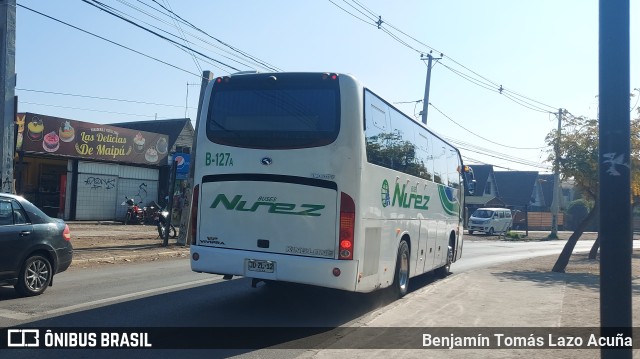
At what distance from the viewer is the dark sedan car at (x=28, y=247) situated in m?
9.36

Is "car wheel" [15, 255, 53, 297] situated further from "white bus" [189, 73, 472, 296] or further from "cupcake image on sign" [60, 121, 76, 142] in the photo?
"cupcake image on sign" [60, 121, 76, 142]

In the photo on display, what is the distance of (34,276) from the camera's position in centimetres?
988

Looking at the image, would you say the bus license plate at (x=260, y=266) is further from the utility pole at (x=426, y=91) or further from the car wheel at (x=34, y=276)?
the utility pole at (x=426, y=91)

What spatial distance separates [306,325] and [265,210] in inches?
67.8

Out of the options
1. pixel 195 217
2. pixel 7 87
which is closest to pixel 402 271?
pixel 195 217

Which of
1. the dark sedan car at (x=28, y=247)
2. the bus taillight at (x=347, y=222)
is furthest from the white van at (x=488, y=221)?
the bus taillight at (x=347, y=222)

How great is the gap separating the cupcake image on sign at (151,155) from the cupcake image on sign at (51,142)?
5490 mm

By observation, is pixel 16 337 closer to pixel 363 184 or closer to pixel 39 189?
pixel 363 184

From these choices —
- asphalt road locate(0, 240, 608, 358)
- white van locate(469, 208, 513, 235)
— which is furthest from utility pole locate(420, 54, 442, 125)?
asphalt road locate(0, 240, 608, 358)

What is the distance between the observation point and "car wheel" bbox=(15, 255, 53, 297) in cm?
966

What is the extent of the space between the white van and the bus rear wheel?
33.8 m

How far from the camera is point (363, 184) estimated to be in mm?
8672

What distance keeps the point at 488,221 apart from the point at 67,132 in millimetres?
28578

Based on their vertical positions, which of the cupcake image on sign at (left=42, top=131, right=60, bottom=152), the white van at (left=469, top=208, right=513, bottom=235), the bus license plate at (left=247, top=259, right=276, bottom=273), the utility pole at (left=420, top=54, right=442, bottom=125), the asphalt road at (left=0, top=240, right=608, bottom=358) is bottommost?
the asphalt road at (left=0, top=240, right=608, bottom=358)
